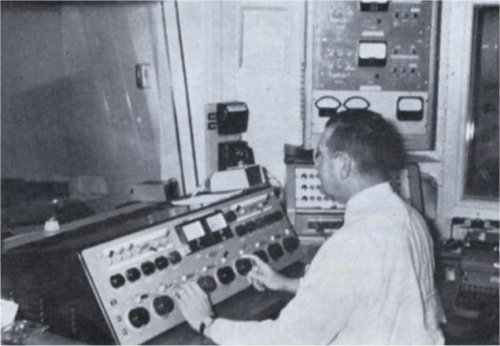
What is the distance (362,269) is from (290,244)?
3.07 ft

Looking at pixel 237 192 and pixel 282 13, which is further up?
pixel 282 13

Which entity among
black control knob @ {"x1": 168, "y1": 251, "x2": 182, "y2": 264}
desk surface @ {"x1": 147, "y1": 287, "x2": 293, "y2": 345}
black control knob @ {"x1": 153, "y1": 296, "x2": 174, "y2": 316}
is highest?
black control knob @ {"x1": 168, "y1": 251, "x2": 182, "y2": 264}

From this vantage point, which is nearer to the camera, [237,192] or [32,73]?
[237,192]

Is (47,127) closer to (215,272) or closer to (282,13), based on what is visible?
(282,13)

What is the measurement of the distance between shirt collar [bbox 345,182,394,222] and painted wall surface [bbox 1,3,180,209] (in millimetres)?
1541

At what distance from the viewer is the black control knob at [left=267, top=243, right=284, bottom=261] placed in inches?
90.8

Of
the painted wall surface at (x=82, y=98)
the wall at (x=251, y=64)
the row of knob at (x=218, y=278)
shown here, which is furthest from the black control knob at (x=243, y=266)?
the painted wall surface at (x=82, y=98)

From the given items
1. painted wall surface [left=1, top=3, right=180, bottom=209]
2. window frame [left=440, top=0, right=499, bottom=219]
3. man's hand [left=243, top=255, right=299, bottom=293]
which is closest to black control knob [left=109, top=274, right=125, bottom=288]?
man's hand [left=243, top=255, right=299, bottom=293]

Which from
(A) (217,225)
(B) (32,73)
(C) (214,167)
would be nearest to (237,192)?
(A) (217,225)

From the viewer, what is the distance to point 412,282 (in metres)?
1.56

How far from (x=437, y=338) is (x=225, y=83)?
1658mm

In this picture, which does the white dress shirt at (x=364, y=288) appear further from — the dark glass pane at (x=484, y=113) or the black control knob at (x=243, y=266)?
the dark glass pane at (x=484, y=113)

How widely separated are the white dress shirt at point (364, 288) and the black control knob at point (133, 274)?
34cm

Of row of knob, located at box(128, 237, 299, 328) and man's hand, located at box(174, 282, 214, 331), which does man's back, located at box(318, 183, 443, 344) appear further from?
row of knob, located at box(128, 237, 299, 328)
